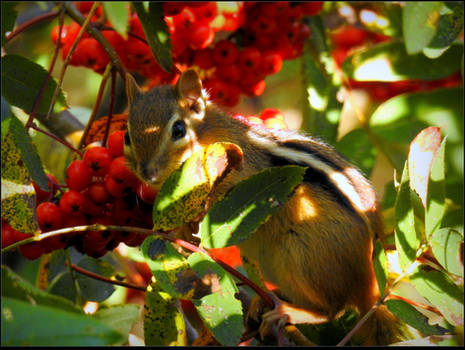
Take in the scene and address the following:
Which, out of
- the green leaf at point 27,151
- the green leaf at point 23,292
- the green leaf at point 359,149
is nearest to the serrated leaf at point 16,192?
the green leaf at point 27,151

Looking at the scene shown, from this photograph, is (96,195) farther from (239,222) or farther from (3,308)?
(3,308)

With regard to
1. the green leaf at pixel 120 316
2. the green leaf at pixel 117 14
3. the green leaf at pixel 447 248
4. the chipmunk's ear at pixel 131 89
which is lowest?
the green leaf at pixel 120 316

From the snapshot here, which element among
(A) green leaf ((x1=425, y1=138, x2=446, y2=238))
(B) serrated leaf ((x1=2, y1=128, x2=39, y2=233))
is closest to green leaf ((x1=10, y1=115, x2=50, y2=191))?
(B) serrated leaf ((x1=2, y1=128, x2=39, y2=233))

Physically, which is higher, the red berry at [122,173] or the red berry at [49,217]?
the red berry at [122,173]

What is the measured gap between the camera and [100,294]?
2207mm

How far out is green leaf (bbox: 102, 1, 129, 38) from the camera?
104cm

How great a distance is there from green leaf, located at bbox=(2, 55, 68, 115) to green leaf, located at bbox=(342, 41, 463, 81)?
154 cm

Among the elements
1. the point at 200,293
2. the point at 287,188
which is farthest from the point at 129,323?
the point at 287,188

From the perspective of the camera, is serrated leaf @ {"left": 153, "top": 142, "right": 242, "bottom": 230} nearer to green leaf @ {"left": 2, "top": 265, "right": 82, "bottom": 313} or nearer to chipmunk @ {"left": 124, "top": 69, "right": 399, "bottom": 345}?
green leaf @ {"left": 2, "top": 265, "right": 82, "bottom": 313}

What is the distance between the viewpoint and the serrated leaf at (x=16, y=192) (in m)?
1.46

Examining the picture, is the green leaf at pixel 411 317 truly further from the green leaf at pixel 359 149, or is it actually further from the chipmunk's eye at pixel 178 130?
the green leaf at pixel 359 149

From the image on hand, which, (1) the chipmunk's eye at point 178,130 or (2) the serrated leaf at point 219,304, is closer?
(2) the serrated leaf at point 219,304

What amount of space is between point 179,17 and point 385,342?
1411 mm

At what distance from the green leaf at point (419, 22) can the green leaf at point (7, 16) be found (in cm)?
112
